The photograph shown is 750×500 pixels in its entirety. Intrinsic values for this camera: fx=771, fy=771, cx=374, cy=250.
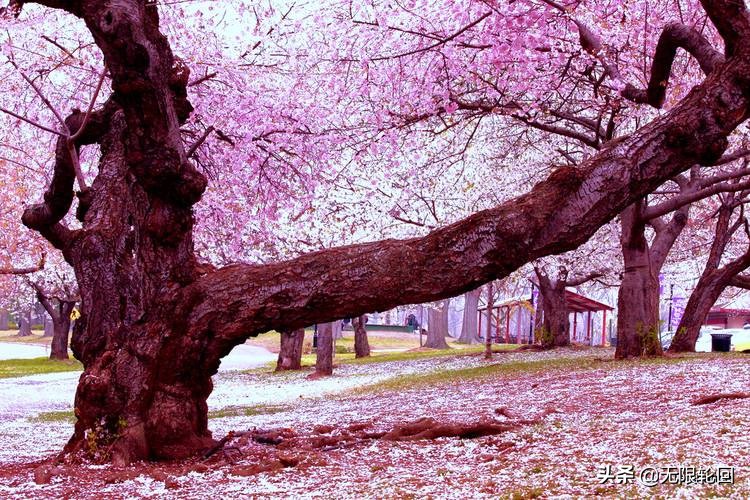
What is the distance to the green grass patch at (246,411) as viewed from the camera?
13454 millimetres

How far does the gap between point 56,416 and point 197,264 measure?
29.9ft

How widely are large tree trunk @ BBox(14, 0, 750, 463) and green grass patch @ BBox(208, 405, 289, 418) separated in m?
5.93

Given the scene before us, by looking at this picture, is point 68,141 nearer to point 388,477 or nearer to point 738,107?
point 388,477

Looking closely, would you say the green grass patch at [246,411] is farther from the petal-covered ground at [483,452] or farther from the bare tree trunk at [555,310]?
the bare tree trunk at [555,310]

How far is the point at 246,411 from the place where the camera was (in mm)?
14117

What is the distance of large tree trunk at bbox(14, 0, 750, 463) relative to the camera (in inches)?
265

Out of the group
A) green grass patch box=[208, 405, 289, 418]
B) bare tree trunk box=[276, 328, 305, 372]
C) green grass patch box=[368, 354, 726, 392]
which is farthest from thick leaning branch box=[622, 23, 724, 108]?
bare tree trunk box=[276, 328, 305, 372]

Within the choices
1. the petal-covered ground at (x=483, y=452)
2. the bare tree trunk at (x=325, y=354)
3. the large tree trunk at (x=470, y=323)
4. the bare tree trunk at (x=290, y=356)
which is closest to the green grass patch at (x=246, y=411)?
the petal-covered ground at (x=483, y=452)

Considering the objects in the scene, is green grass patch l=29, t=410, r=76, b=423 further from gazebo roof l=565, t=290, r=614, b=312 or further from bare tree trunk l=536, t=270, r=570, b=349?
gazebo roof l=565, t=290, r=614, b=312

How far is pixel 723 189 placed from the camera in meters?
14.5

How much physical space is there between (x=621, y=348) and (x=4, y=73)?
13.3 meters

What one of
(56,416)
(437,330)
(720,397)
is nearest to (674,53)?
(720,397)

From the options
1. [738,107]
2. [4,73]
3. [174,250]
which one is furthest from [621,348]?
[4,73]

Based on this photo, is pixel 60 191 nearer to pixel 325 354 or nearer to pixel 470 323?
pixel 325 354
